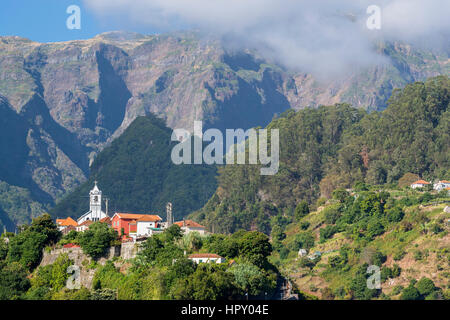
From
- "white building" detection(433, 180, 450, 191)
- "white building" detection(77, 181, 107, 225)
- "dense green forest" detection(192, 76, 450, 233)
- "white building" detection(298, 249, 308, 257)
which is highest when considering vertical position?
"dense green forest" detection(192, 76, 450, 233)

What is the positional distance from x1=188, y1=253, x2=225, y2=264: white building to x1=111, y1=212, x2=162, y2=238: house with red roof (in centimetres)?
1258

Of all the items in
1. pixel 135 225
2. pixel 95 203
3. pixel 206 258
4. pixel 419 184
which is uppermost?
pixel 419 184

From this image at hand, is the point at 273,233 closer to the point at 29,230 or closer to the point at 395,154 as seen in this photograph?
the point at 395,154

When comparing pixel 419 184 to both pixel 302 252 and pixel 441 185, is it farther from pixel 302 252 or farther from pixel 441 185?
pixel 302 252

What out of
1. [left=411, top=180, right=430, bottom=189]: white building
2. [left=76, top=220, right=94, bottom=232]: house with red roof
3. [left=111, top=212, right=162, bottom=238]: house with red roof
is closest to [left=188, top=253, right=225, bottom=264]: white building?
[left=111, top=212, right=162, bottom=238]: house with red roof

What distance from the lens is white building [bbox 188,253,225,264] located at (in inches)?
3403

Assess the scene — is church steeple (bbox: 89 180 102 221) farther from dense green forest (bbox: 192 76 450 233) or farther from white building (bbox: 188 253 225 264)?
white building (bbox: 188 253 225 264)

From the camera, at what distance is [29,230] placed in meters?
96.7

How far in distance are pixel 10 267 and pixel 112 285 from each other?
12596 millimetres

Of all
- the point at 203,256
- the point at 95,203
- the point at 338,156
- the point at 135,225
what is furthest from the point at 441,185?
the point at 203,256

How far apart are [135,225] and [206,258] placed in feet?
57.3

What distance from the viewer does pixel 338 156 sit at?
16875 centimetres
